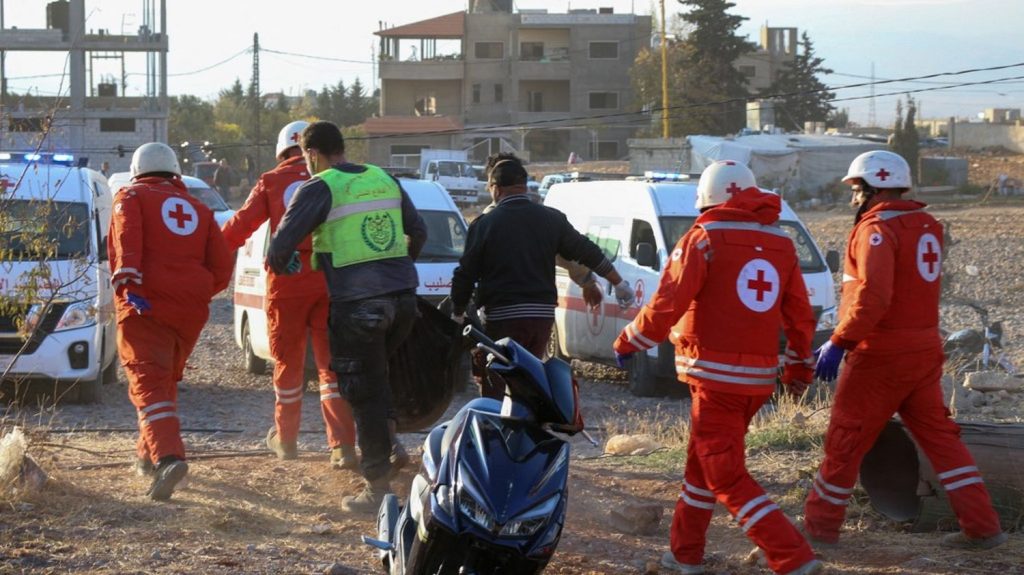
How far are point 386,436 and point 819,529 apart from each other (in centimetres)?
233

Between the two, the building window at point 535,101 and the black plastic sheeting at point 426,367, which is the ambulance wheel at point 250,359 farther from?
the building window at point 535,101

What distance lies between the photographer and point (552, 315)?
8.21 m

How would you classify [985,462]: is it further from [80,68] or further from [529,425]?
[80,68]

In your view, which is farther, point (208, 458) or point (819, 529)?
point (208, 458)

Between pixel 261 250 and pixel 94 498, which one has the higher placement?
pixel 261 250

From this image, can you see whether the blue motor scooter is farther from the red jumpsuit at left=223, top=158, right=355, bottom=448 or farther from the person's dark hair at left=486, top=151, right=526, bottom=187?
the red jumpsuit at left=223, top=158, right=355, bottom=448

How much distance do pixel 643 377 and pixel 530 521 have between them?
30.2ft

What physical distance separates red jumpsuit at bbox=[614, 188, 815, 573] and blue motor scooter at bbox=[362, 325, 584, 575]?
4.16 ft

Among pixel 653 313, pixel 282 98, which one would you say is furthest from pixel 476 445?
pixel 282 98

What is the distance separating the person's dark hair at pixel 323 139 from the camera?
777 centimetres

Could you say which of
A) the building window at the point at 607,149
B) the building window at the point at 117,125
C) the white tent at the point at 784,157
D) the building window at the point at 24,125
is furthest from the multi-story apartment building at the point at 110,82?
the building window at the point at 24,125

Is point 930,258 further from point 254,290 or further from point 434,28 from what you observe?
point 434,28

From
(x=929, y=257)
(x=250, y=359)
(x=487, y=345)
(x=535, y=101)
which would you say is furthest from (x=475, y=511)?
(x=535, y=101)

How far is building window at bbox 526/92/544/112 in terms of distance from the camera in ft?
267
